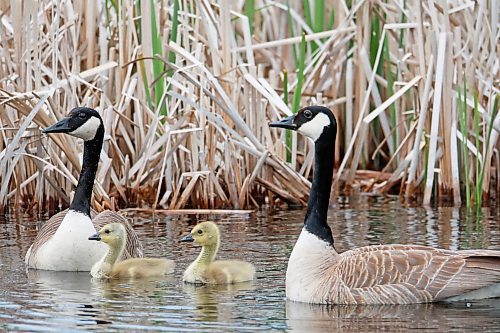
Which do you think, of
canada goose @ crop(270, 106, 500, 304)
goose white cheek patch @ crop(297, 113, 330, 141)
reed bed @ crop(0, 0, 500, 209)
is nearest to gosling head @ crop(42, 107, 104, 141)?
reed bed @ crop(0, 0, 500, 209)

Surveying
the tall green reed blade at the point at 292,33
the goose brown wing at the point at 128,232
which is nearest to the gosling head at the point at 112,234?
the goose brown wing at the point at 128,232

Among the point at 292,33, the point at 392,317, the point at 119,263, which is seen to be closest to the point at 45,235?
the point at 119,263

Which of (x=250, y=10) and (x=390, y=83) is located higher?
(x=250, y=10)

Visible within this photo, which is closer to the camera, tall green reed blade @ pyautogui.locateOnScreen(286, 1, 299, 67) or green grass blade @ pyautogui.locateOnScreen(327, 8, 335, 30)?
tall green reed blade @ pyautogui.locateOnScreen(286, 1, 299, 67)

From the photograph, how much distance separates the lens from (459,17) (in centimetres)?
1238

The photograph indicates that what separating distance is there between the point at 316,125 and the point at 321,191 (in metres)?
0.43

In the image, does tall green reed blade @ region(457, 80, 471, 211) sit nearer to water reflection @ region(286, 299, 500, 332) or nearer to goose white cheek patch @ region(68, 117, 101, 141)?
goose white cheek patch @ region(68, 117, 101, 141)

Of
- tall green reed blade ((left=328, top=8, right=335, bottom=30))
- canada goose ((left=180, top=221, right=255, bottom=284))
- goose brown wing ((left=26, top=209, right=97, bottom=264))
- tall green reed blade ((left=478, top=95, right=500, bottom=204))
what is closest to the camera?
canada goose ((left=180, top=221, right=255, bottom=284))

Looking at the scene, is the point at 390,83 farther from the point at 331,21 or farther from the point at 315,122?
the point at 315,122

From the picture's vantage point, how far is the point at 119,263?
882 cm

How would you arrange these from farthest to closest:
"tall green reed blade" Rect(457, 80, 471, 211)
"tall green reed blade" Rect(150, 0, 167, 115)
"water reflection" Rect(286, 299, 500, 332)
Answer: "tall green reed blade" Rect(150, 0, 167, 115), "tall green reed blade" Rect(457, 80, 471, 211), "water reflection" Rect(286, 299, 500, 332)

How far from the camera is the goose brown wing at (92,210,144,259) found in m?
9.28

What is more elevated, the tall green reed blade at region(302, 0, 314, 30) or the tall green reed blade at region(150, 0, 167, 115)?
the tall green reed blade at region(302, 0, 314, 30)

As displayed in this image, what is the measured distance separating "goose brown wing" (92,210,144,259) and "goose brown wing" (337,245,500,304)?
7.25 ft
